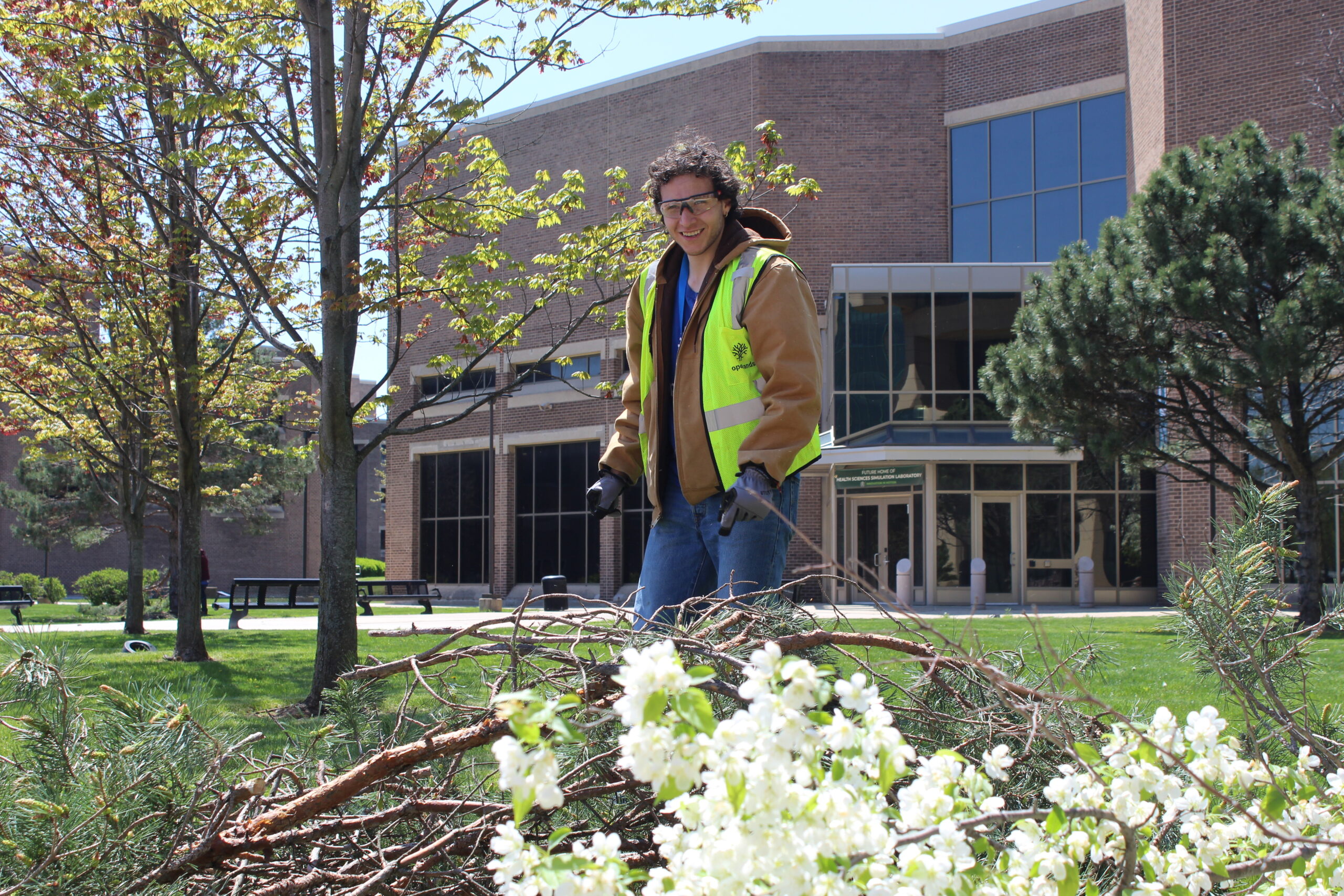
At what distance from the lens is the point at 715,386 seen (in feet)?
9.93

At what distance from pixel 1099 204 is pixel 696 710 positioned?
25.6m

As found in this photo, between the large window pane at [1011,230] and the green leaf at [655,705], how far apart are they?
25.4m

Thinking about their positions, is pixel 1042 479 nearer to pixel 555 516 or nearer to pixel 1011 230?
pixel 1011 230

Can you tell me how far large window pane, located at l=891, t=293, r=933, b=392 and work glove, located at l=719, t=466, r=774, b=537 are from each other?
2215cm

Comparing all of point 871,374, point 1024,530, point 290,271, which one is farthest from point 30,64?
point 1024,530

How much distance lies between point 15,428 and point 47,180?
19.7 ft

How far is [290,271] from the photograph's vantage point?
30.5ft

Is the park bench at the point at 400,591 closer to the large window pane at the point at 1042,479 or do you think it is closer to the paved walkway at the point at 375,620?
the paved walkway at the point at 375,620

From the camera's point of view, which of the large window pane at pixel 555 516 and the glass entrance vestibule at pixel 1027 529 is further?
the large window pane at pixel 555 516

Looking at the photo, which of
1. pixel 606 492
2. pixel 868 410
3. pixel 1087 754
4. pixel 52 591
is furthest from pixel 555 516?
pixel 1087 754

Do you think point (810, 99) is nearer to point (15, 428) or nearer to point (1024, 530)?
point (1024, 530)

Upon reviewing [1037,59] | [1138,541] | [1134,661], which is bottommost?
[1134,661]

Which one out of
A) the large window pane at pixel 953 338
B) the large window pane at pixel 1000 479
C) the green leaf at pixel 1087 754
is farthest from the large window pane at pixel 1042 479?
the green leaf at pixel 1087 754

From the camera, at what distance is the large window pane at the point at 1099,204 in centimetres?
2384
